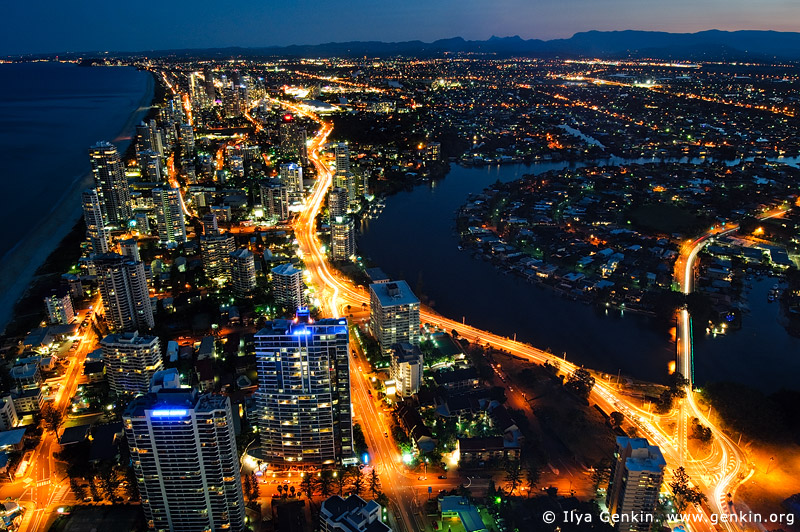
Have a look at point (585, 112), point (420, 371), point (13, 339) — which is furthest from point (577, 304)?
point (585, 112)

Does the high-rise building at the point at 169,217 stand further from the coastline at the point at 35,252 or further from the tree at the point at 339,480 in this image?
the tree at the point at 339,480

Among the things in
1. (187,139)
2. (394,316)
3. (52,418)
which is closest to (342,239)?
(394,316)

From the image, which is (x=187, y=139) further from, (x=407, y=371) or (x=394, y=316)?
(x=407, y=371)

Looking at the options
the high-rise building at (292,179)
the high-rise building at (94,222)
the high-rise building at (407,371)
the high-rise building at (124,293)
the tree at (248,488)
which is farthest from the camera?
the high-rise building at (292,179)

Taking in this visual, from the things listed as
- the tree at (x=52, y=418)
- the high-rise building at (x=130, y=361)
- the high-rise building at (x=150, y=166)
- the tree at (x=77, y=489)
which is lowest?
the tree at (x=77, y=489)

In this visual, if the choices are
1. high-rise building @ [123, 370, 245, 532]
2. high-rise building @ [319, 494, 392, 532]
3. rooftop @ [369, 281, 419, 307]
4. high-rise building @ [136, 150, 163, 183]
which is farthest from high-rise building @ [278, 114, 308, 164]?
high-rise building @ [319, 494, 392, 532]

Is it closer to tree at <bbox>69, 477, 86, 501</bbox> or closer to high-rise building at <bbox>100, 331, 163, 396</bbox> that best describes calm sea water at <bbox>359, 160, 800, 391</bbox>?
high-rise building at <bbox>100, 331, 163, 396</bbox>

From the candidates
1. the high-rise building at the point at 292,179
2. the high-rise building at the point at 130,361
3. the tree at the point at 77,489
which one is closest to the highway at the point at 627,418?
the high-rise building at the point at 130,361

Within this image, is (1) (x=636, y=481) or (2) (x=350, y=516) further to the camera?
(1) (x=636, y=481)
